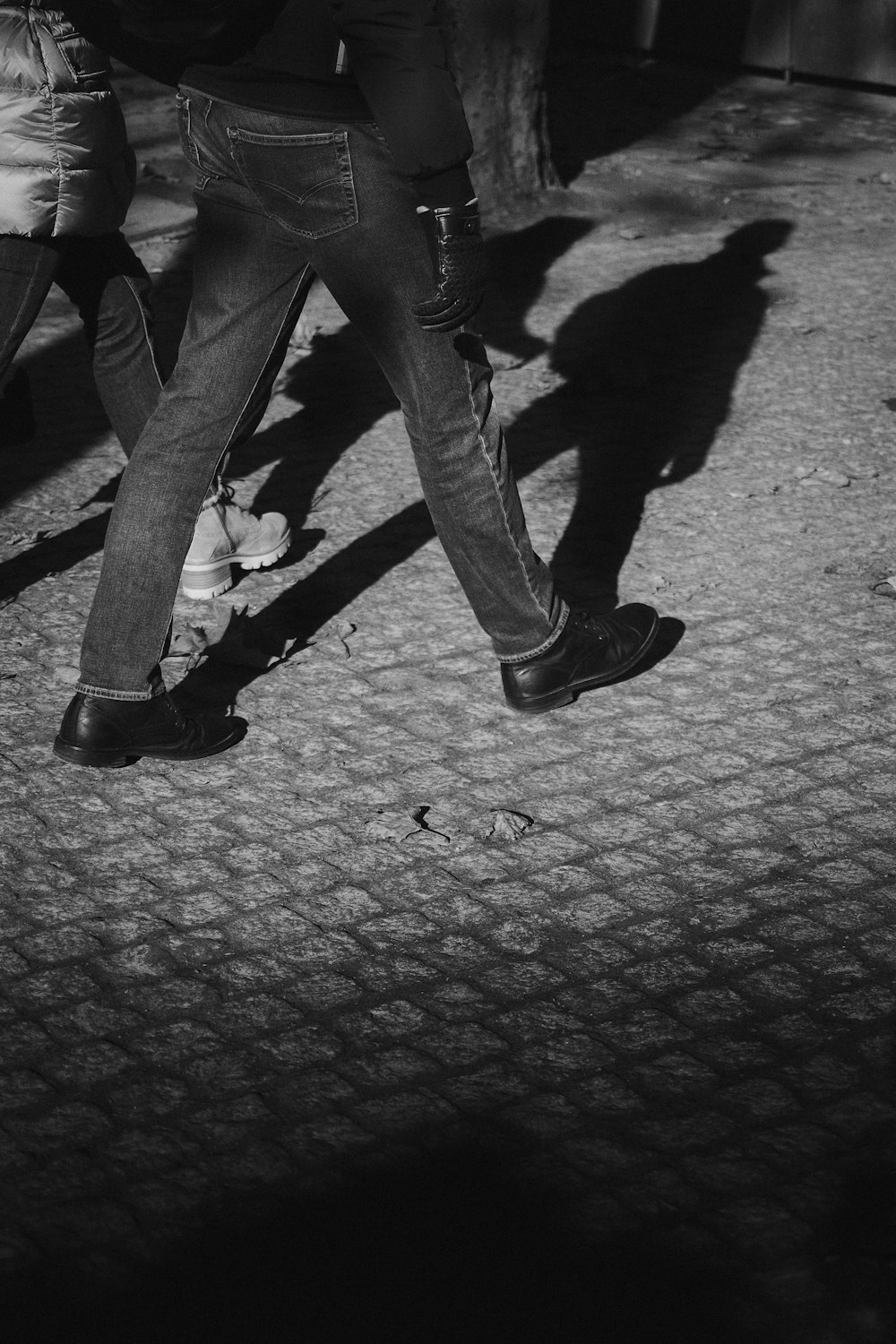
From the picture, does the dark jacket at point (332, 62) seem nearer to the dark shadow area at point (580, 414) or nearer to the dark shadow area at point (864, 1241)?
the dark shadow area at point (580, 414)

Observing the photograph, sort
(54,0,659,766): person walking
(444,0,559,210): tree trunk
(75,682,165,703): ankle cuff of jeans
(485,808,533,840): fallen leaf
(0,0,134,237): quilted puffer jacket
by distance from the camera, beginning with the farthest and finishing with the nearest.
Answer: (444,0,559,210): tree trunk < (0,0,134,237): quilted puffer jacket < (75,682,165,703): ankle cuff of jeans < (485,808,533,840): fallen leaf < (54,0,659,766): person walking

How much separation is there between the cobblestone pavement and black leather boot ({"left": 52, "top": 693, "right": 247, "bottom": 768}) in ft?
0.24

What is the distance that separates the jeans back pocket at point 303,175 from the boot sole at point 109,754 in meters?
1.23

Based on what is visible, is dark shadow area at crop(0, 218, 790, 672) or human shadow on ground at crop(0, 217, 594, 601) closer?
dark shadow area at crop(0, 218, 790, 672)

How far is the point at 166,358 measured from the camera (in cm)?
658

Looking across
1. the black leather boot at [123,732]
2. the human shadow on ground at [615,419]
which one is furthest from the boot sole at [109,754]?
the human shadow on ground at [615,419]

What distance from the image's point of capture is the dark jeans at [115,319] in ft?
13.8

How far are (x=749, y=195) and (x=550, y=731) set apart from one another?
630 cm

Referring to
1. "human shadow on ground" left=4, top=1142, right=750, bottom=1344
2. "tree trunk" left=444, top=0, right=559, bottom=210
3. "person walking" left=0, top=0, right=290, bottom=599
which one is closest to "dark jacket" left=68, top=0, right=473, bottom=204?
"person walking" left=0, top=0, right=290, bottom=599

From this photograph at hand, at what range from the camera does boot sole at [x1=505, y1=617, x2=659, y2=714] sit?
12.8 ft

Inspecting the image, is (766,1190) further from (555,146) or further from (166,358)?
(555,146)

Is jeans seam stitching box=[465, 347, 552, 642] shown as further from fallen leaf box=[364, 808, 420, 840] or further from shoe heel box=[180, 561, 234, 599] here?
shoe heel box=[180, 561, 234, 599]

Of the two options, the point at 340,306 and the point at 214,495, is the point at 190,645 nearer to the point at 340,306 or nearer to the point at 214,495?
the point at 214,495

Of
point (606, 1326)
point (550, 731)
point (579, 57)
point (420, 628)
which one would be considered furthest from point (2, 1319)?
point (579, 57)
